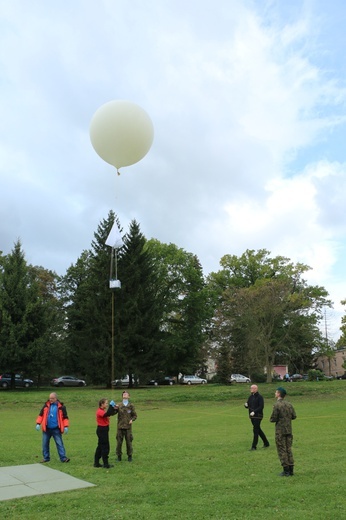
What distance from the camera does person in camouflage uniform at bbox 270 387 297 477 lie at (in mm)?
8965

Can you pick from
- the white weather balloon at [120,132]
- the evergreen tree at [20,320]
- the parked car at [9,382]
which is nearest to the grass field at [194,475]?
the white weather balloon at [120,132]

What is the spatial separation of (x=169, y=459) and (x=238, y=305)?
111 feet

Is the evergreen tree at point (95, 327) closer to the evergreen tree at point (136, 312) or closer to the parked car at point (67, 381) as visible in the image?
the evergreen tree at point (136, 312)

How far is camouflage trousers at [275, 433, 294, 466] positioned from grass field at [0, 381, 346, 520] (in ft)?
1.01

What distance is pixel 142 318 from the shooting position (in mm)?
42938

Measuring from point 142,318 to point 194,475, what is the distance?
33.9 m

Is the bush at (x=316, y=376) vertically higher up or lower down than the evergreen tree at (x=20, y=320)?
lower down

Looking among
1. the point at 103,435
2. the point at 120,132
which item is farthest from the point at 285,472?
the point at 120,132

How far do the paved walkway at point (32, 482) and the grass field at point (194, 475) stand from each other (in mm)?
323

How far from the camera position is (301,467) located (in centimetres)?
973

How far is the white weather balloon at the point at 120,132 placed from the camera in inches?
438

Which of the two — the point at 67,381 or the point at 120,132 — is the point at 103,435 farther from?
the point at 67,381

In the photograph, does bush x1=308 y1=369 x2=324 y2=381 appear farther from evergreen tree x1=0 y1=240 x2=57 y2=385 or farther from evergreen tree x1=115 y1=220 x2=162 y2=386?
evergreen tree x1=0 y1=240 x2=57 y2=385

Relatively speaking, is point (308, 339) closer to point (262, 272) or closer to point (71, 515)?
point (262, 272)
